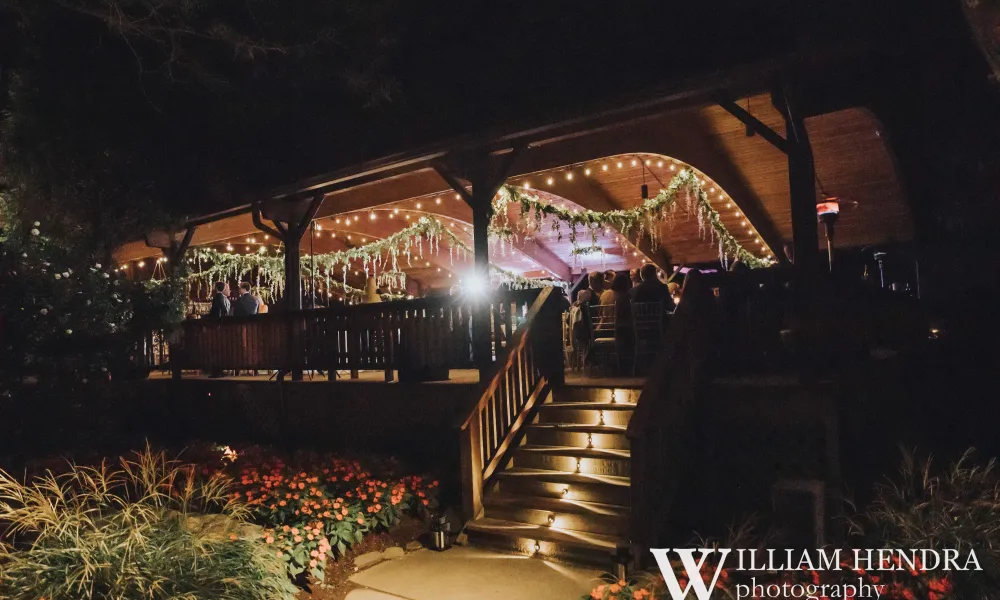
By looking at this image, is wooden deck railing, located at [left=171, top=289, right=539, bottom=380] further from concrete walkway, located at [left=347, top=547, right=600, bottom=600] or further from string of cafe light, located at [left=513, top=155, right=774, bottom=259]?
string of cafe light, located at [left=513, top=155, right=774, bottom=259]

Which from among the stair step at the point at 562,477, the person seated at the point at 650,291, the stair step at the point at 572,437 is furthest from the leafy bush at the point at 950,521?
the person seated at the point at 650,291

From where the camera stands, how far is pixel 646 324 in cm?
980

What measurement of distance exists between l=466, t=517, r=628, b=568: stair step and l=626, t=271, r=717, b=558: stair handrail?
0.34 meters

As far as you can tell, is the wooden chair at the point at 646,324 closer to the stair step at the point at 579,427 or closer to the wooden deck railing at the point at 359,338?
the wooden deck railing at the point at 359,338

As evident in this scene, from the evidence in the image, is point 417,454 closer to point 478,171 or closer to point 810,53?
point 478,171

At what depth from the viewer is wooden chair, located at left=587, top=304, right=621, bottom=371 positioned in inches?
399

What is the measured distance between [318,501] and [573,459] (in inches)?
101

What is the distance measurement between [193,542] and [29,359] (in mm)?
6149

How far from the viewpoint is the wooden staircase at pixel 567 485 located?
21.5 feet

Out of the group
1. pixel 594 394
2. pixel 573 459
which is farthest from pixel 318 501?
pixel 594 394

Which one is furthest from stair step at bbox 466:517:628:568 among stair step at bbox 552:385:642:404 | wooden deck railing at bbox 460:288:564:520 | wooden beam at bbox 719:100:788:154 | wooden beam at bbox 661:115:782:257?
wooden beam at bbox 661:115:782:257

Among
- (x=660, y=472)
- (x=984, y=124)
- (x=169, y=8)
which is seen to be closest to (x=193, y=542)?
(x=660, y=472)

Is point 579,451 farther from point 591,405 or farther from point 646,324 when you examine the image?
point 646,324

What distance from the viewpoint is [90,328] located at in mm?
9844
